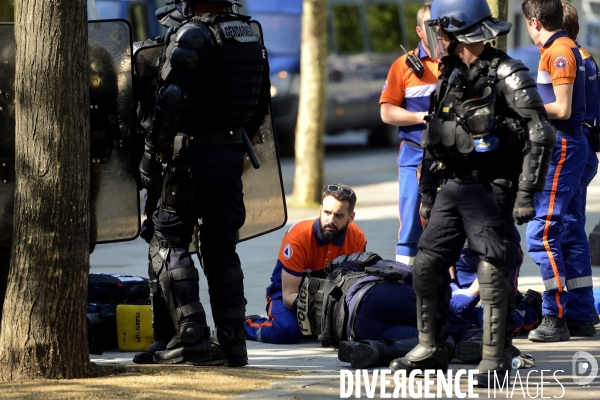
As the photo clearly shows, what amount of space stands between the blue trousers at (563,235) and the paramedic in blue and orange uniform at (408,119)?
2.63 feet

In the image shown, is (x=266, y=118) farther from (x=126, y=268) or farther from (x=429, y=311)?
(x=126, y=268)

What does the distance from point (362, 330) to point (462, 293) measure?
0.90 meters

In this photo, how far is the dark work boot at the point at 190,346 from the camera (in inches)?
213

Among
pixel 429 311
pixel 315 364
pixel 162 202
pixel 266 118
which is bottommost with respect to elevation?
pixel 315 364

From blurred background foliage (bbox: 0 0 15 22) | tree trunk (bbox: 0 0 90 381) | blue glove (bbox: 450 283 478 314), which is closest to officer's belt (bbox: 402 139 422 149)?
blue glove (bbox: 450 283 478 314)

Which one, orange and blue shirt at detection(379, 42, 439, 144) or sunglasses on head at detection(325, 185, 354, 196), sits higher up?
orange and blue shirt at detection(379, 42, 439, 144)

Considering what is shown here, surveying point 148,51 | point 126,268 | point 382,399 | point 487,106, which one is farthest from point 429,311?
point 126,268

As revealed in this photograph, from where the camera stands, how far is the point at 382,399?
183 inches

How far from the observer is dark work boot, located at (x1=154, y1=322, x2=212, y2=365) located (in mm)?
5410

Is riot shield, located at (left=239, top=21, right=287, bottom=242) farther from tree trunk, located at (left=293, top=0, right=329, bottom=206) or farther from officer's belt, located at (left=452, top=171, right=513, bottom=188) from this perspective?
tree trunk, located at (left=293, top=0, right=329, bottom=206)

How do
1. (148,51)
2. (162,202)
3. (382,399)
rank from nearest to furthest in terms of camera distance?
(382,399), (162,202), (148,51)

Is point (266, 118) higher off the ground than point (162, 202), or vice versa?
point (266, 118)

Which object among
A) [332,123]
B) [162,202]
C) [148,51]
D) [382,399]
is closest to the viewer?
[382,399]
